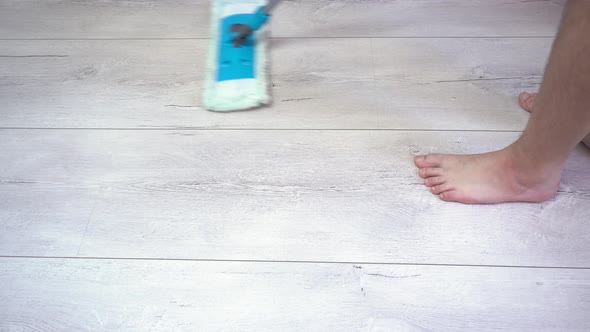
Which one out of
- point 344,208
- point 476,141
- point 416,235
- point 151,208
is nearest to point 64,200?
point 151,208

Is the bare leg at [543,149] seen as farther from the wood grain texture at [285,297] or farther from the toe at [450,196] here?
the wood grain texture at [285,297]

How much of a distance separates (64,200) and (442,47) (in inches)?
31.1

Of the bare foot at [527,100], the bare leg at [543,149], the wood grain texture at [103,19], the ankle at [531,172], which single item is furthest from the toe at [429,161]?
the wood grain texture at [103,19]

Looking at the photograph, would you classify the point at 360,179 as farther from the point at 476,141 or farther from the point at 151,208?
the point at 151,208

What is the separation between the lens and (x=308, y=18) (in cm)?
117

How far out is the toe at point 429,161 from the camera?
851mm

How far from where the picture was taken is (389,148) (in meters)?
0.90

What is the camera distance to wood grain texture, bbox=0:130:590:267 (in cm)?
77

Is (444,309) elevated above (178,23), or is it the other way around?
(178,23)

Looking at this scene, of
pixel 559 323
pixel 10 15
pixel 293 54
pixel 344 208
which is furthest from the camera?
pixel 10 15

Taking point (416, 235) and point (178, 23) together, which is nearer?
point (416, 235)

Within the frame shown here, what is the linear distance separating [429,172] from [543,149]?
0.18 m

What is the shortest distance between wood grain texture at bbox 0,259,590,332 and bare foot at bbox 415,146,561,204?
0.12 meters

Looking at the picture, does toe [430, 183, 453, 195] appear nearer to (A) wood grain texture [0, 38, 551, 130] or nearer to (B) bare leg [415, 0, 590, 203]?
(B) bare leg [415, 0, 590, 203]
